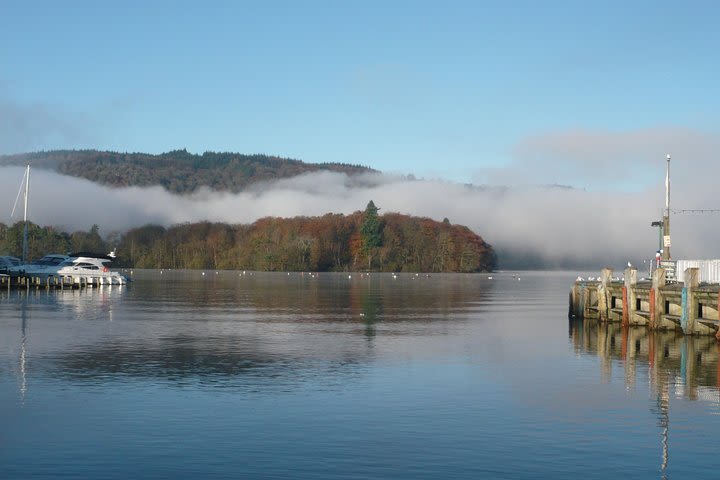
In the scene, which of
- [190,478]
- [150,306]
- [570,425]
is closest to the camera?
[190,478]

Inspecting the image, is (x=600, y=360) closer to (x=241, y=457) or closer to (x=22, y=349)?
(x=241, y=457)

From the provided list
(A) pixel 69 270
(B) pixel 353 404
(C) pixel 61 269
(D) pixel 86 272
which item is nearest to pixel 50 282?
(C) pixel 61 269

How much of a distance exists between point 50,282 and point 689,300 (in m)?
89.3

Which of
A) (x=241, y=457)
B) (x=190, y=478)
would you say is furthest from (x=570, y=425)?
(x=190, y=478)

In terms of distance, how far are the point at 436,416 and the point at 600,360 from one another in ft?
56.6

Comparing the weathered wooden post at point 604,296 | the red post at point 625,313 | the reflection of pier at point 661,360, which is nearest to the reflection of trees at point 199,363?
the reflection of pier at point 661,360

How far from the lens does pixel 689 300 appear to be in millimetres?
46750

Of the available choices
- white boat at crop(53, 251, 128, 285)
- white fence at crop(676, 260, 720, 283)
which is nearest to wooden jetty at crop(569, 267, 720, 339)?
white fence at crop(676, 260, 720, 283)

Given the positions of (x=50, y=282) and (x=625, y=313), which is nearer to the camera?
(x=625, y=313)

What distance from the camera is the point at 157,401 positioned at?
1120 inches

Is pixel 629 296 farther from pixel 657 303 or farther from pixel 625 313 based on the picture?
pixel 657 303

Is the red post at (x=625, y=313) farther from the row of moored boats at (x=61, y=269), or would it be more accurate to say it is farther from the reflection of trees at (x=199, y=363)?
the row of moored boats at (x=61, y=269)

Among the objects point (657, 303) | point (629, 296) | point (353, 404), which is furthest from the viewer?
point (629, 296)

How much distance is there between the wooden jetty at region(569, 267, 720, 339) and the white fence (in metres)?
1.06
